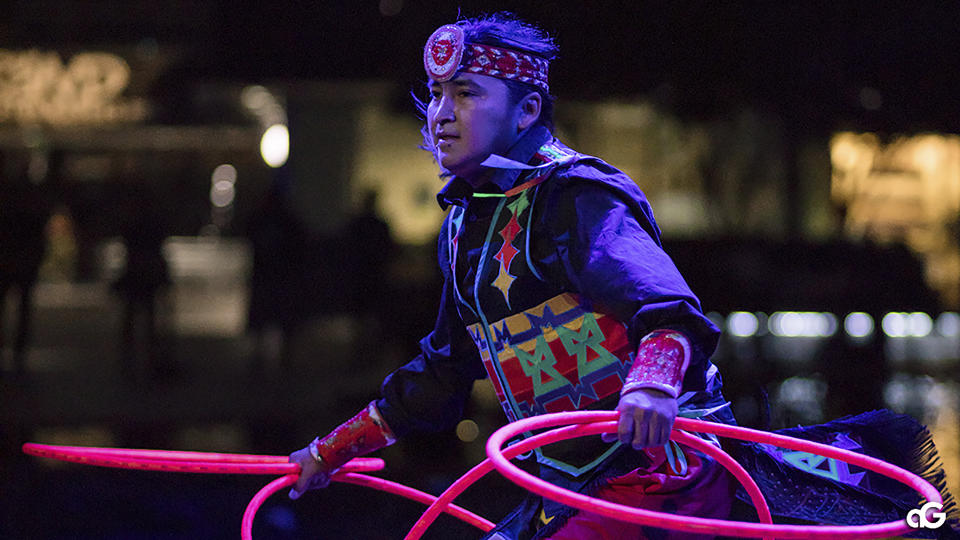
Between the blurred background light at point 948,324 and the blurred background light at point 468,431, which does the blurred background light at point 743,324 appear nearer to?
the blurred background light at point 948,324

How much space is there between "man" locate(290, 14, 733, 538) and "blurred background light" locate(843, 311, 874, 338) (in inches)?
228

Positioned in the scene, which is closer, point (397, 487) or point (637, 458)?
point (637, 458)

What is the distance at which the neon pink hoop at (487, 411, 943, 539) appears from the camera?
Answer: 1668 mm

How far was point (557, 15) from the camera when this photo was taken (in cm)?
705

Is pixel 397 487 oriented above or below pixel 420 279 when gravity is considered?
above

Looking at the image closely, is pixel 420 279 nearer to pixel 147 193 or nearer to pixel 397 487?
pixel 147 193

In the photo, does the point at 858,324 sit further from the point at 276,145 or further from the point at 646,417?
the point at 646,417

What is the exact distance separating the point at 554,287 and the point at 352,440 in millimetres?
796

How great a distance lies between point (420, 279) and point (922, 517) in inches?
227

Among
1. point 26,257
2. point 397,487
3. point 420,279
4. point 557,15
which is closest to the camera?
point 397,487

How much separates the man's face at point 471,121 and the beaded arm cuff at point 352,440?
75 cm

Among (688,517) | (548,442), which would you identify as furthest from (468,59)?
(688,517)

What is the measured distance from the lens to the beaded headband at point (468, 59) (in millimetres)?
2281

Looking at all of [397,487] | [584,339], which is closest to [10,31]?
[397,487]
